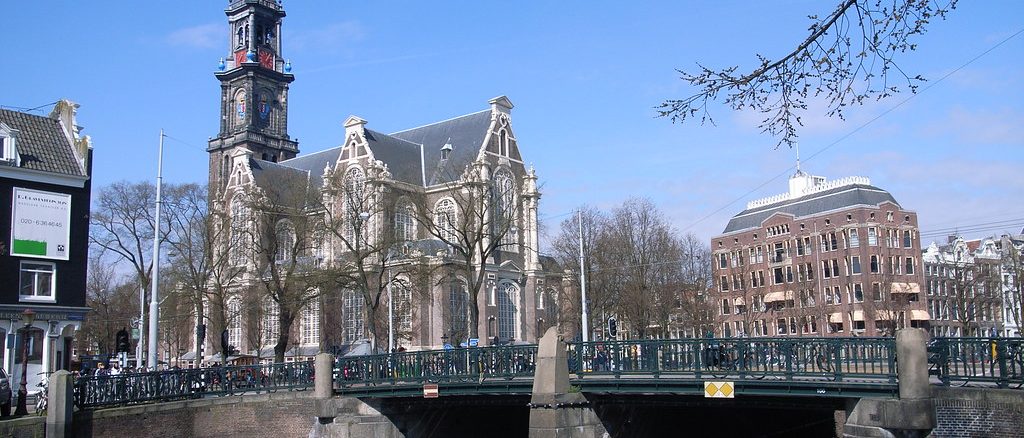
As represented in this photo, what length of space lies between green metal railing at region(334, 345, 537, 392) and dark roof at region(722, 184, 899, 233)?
176ft

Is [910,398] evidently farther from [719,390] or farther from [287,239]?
[287,239]

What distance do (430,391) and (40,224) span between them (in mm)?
20477

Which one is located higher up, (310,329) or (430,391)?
(310,329)

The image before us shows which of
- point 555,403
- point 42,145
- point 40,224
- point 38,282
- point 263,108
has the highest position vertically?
point 263,108

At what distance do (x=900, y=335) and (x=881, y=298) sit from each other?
52225mm

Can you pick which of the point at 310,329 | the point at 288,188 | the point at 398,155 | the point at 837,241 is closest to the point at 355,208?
the point at 288,188

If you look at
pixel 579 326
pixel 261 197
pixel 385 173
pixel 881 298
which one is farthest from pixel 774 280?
pixel 261 197

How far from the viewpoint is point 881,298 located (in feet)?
226

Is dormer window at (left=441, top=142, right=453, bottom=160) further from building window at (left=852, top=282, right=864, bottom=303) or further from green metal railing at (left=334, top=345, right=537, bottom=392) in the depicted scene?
green metal railing at (left=334, top=345, right=537, bottom=392)

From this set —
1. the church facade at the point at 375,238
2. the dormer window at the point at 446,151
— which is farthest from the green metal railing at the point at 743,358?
the dormer window at the point at 446,151

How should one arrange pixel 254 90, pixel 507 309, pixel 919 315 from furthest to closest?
pixel 254 90
pixel 507 309
pixel 919 315

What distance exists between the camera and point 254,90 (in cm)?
10525

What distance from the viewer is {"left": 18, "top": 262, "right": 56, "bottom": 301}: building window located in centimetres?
3888

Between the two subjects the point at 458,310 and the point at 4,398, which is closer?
the point at 4,398
